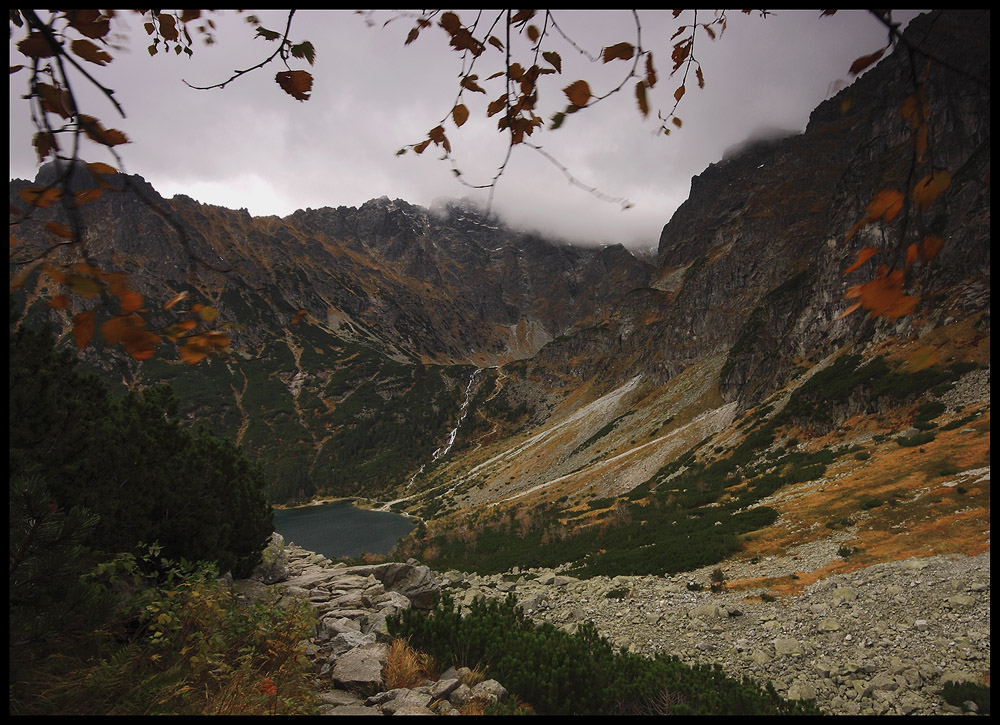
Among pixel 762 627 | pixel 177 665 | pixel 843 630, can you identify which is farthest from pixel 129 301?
pixel 762 627

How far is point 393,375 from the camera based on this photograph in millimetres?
171250

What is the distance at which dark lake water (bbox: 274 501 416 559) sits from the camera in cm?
5632

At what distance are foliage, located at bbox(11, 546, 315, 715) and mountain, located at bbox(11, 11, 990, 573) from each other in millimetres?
3574

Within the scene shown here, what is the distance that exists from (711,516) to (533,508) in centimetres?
2437

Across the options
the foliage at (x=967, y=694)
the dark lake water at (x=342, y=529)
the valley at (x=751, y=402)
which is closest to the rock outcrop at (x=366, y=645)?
the valley at (x=751, y=402)

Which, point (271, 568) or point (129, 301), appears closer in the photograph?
point (129, 301)

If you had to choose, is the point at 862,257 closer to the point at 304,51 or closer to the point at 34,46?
the point at 304,51

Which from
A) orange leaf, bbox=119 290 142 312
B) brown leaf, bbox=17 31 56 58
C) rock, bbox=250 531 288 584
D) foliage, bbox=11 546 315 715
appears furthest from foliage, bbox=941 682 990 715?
rock, bbox=250 531 288 584

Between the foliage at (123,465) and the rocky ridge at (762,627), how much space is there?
1946 millimetres

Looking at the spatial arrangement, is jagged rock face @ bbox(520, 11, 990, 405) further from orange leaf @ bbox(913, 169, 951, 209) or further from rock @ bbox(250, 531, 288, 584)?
rock @ bbox(250, 531, 288, 584)

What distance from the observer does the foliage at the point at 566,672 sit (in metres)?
6.01

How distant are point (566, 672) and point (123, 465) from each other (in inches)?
366

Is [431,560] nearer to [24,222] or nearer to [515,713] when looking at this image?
[515,713]

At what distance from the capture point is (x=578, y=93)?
3.14 meters
